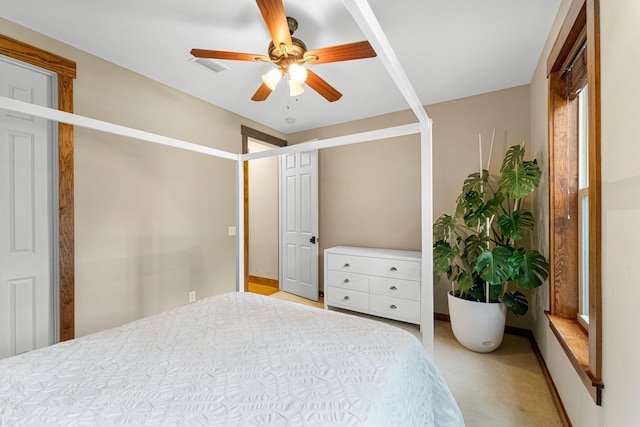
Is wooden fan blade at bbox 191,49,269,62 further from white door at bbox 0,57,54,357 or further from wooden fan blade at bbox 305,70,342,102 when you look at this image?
white door at bbox 0,57,54,357

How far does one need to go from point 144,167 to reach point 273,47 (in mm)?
1632

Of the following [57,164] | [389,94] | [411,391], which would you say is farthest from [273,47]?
[411,391]

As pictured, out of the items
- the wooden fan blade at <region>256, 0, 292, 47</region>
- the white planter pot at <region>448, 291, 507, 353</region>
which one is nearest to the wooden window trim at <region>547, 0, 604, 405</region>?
the white planter pot at <region>448, 291, 507, 353</region>

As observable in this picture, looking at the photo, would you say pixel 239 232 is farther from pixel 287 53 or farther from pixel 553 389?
pixel 553 389

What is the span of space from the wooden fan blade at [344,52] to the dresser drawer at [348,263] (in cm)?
201

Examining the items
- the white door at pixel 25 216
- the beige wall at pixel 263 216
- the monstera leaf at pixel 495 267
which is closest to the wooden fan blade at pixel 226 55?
the white door at pixel 25 216

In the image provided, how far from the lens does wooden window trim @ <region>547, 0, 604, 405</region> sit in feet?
3.69

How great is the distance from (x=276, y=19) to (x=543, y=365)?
2.89 m

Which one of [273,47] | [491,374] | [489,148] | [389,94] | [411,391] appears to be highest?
[389,94]

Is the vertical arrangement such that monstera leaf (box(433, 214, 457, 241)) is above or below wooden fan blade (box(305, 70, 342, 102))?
→ below

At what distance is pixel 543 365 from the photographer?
2080 mm

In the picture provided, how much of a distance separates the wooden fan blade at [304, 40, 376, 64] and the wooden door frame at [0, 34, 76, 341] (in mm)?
1758

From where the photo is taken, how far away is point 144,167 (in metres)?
2.50

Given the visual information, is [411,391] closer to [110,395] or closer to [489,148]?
[110,395]
